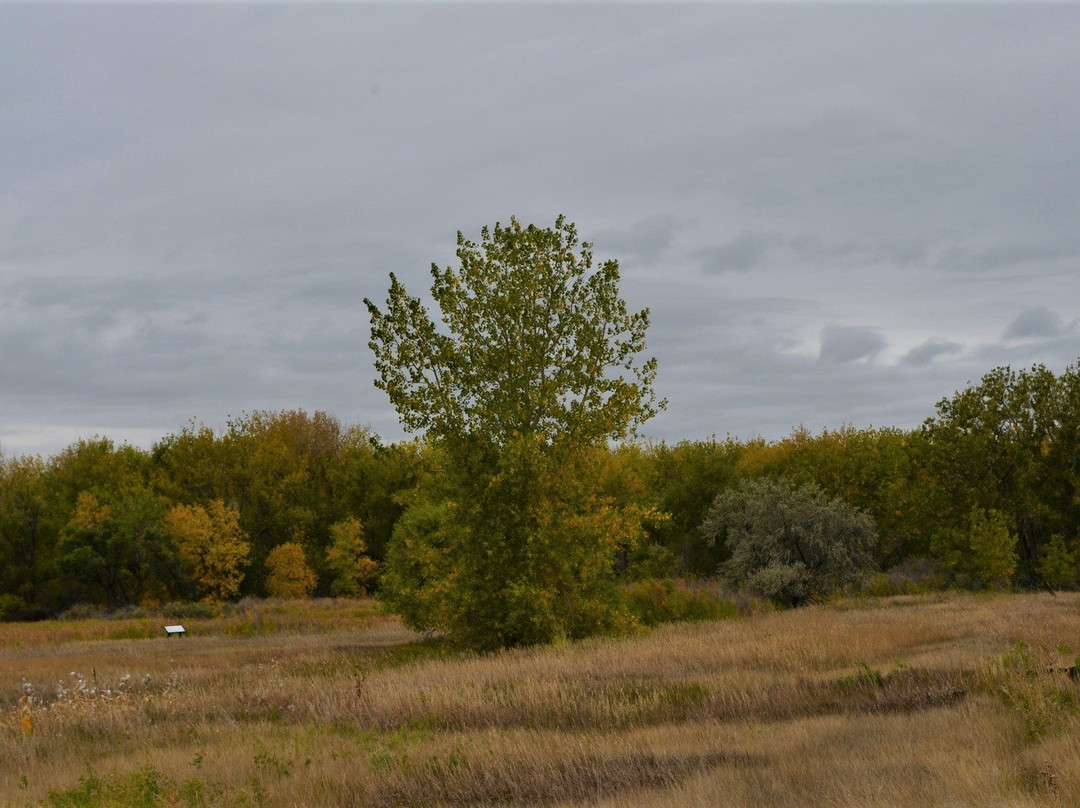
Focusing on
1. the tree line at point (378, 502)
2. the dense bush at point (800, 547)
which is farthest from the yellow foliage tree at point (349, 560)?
the dense bush at point (800, 547)

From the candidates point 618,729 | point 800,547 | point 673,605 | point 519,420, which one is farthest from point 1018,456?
point 618,729

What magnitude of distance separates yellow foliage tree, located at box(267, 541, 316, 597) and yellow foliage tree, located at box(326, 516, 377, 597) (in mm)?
1939

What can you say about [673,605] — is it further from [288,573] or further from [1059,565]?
[288,573]

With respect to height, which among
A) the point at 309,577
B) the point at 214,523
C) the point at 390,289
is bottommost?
the point at 309,577

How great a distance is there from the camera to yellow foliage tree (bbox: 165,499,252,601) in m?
66.4

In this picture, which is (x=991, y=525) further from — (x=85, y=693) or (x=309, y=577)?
(x=309, y=577)

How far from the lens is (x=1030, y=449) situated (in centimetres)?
4644

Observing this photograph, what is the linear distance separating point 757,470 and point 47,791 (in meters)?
64.8

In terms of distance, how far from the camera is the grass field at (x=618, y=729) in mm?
9664

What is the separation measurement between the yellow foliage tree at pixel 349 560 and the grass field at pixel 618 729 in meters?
43.4

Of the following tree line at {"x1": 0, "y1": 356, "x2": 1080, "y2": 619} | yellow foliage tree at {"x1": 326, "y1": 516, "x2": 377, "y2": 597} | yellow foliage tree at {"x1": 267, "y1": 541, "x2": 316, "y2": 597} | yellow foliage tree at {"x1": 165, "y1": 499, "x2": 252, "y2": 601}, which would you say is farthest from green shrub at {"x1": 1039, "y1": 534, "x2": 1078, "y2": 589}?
yellow foliage tree at {"x1": 165, "y1": 499, "x2": 252, "y2": 601}

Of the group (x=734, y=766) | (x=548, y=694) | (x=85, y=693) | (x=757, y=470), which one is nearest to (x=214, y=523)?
(x=757, y=470)

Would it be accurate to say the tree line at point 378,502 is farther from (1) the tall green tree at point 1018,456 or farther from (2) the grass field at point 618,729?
(2) the grass field at point 618,729

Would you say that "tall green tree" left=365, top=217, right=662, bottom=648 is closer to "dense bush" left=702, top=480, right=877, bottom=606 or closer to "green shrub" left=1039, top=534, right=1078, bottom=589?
"dense bush" left=702, top=480, right=877, bottom=606
